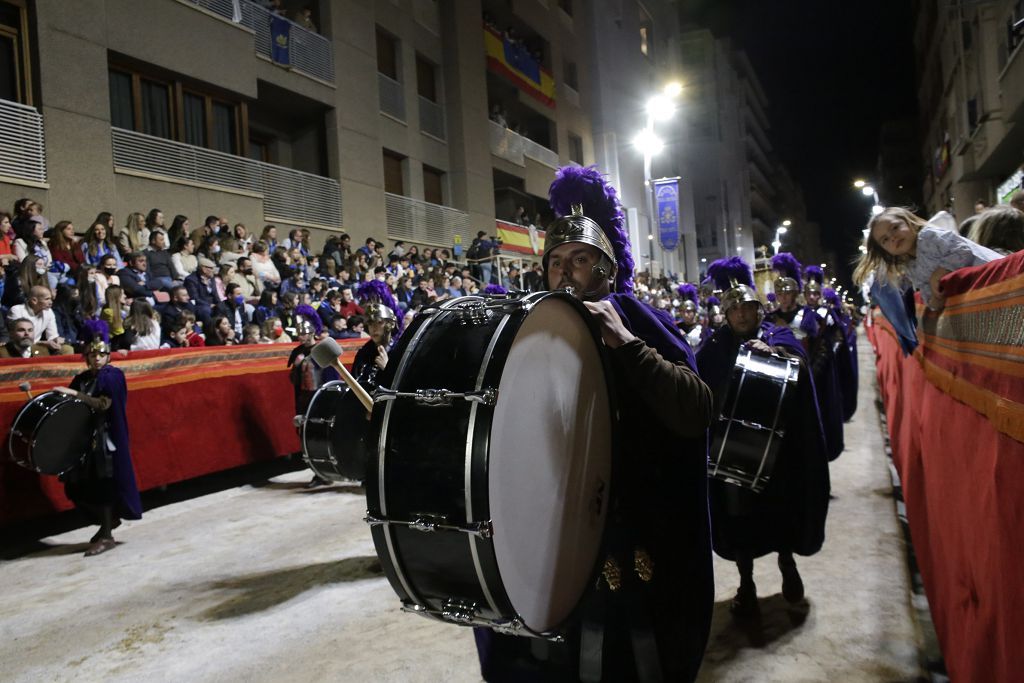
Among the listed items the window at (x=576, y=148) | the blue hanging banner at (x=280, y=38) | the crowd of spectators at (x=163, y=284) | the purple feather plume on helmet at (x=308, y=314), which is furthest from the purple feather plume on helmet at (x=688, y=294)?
the window at (x=576, y=148)

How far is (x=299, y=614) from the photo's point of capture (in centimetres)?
437

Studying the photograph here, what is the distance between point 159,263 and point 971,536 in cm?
1071

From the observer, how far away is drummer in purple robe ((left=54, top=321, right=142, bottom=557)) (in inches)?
235

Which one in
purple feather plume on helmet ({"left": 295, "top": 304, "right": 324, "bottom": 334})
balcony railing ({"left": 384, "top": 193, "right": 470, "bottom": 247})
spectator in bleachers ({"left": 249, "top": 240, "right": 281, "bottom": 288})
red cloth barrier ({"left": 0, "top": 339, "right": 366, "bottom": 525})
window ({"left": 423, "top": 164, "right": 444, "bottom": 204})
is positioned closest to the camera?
red cloth barrier ({"left": 0, "top": 339, "right": 366, "bottom": 525})

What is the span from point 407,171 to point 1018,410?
2157 centimetres

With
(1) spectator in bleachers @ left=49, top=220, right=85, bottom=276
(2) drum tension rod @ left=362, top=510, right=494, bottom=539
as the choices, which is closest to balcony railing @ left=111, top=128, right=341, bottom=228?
(1) spectator in bleachers @ left=49, top=220, right=85, bottom=276

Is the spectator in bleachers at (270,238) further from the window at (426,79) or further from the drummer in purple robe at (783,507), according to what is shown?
the drummer in purple robe at (783,507)

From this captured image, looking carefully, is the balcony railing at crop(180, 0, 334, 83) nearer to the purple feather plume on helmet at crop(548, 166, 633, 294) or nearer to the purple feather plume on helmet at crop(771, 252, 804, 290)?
the purple feather plume on helmet at crop(771, 252, 804, 290)

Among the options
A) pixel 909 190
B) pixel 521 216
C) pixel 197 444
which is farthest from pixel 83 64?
pixel 909 190

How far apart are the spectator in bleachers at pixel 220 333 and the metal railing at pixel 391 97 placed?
42.5ft

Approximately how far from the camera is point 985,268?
91.7 inches

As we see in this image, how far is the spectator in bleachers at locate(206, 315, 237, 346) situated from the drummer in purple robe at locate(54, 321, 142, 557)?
3.58 meters

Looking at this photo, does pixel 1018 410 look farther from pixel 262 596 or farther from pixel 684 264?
pixel 684 264

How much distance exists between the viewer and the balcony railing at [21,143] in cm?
1111
